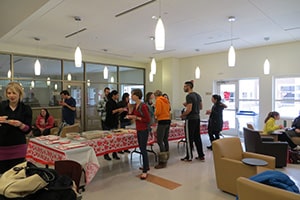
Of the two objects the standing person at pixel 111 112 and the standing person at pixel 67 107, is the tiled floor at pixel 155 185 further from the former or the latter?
the standing person at pixel 67 107

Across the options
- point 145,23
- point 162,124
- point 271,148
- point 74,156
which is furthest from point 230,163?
point 145,23

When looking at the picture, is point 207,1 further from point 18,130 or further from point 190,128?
point 18,130

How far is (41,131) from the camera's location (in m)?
6.00

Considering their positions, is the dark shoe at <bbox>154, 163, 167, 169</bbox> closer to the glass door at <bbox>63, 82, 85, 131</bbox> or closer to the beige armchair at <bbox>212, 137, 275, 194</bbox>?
the beige armchair at <bbox>212, 137, 275, 194</bbox>

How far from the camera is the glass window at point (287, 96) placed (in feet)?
21.5

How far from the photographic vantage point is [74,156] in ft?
9.43

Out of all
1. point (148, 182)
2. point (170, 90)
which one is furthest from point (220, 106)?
point (170, 90)

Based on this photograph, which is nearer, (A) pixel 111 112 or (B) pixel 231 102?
(A) pixel 111 112

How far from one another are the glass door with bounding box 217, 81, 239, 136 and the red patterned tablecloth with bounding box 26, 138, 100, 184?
237 inches

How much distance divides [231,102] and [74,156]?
6.41m

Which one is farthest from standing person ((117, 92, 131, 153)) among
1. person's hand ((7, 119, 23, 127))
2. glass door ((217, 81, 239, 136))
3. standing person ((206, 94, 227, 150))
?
glass door ((217, 81, 239, 136))

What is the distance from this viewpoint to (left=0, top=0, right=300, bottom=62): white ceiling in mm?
3791

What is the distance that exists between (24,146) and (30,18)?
8.95 ft

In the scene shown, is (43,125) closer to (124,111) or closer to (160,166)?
(124,111)
